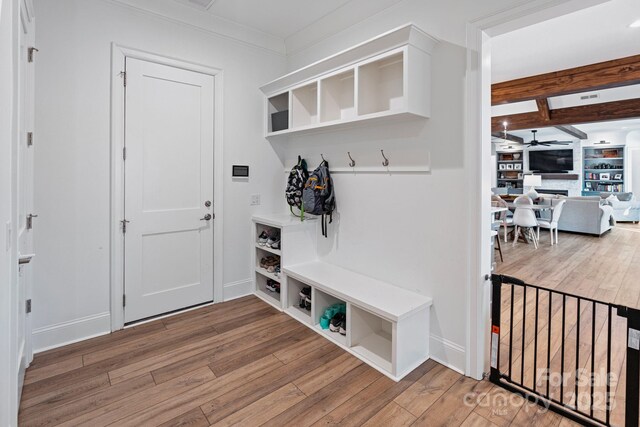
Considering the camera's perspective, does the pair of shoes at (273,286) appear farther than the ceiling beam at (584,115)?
No

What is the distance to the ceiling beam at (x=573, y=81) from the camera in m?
3.94

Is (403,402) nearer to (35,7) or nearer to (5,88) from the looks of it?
(5,88)

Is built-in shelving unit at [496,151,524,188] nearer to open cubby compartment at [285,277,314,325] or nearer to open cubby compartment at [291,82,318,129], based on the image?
open cubby compartment at [291,82,318,129]

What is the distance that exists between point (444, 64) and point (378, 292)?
165cm

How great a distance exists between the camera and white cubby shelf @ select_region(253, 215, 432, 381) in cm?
220

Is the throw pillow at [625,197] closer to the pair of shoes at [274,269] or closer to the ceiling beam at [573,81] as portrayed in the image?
the ceiling beam at [573,81]

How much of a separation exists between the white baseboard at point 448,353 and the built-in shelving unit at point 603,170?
11.5 meters

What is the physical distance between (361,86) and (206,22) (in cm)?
168

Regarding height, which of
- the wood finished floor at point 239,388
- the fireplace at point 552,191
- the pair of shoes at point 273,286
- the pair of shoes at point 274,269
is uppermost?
the fireplace at point 552,191

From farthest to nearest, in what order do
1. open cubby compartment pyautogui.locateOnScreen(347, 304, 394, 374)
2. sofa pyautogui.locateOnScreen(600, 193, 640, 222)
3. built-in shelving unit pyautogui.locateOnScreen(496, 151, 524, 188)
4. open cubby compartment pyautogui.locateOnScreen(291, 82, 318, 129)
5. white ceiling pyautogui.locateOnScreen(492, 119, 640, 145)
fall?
built-in shelving unit pyautogui.locateOnScreen(496, 151, 524, 188), sofa pyautogui.locateOnScreen(600, 193, 640, 222), white ceiling pyautogui.locateOnScreen(492, 119, 640, 145), open cubby compartment pyautogui.locateOnScreen(291, 82, 318, 129), open cubby compartment pyautogui.locateOnScreen(347, 304, 394, 374)

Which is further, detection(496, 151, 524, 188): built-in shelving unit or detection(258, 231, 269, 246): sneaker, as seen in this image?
detection(496, 151, 524, 188): built-in shelving unit

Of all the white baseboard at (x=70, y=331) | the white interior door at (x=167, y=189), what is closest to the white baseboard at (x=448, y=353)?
the white interior door at (x=167, y=189)

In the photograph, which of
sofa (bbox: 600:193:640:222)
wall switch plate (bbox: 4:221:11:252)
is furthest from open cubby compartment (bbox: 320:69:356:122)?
sofa (bbox: 600:193:640:222)

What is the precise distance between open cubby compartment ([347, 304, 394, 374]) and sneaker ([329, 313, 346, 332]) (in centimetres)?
19
